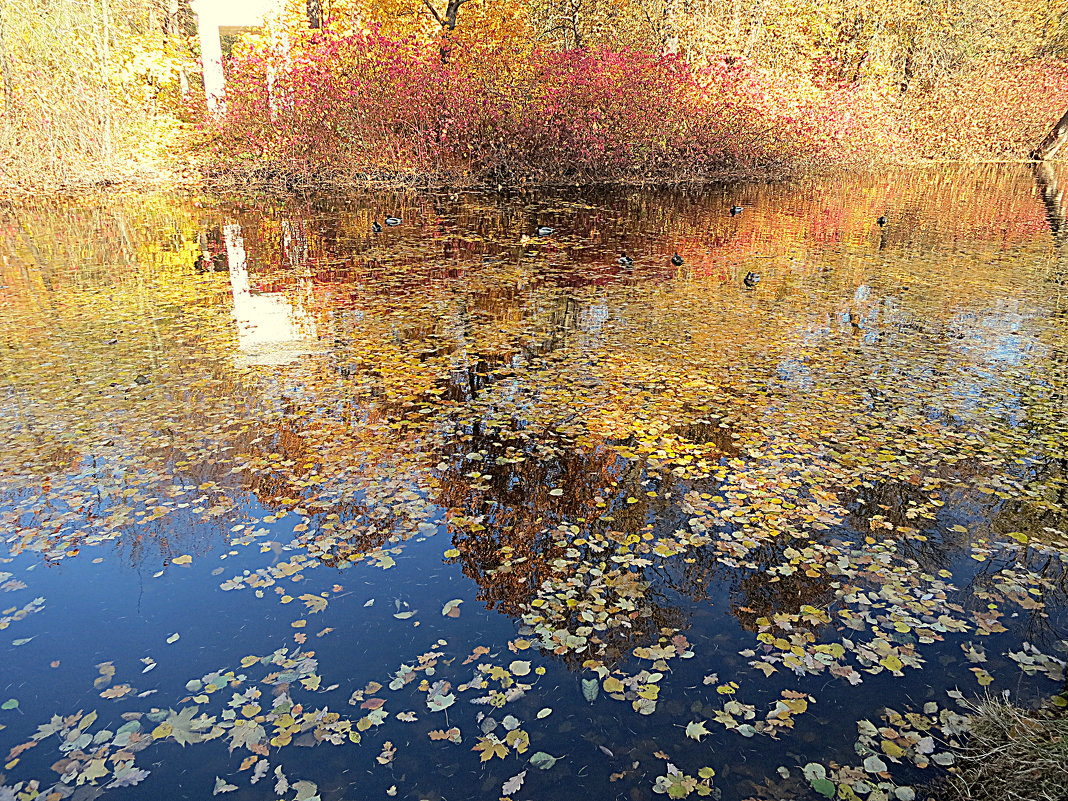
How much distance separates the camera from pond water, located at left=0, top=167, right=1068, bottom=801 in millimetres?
3297

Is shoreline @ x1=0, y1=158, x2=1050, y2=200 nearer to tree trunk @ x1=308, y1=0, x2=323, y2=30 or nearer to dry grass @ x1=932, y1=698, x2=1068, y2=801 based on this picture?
tree trunk @ x1=308, y1=0, x2=323, y2=30

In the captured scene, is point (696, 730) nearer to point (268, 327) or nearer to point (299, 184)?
point (268, 327)

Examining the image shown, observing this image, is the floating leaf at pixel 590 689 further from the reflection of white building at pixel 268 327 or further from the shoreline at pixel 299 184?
the shoreline at pixel 299 184

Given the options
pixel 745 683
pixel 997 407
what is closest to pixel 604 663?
pixel 745 683

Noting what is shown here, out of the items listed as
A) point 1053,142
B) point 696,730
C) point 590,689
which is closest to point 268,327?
point 590,689

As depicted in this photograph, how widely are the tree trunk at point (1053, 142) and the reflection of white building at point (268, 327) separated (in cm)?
3603

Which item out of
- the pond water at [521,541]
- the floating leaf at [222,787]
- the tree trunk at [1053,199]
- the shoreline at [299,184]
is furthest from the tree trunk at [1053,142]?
the floating leaf at [222,787]

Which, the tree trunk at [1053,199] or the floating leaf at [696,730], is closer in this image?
the floating leaf at [696,730]

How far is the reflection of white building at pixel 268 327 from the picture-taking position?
320 inches

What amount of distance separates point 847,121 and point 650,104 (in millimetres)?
11266

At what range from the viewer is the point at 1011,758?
2.99 metres

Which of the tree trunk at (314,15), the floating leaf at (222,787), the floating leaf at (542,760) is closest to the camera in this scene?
the floating leaf at (222,787)

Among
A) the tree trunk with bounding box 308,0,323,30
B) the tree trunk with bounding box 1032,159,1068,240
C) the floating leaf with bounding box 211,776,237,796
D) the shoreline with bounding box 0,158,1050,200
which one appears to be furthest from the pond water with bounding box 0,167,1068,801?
the tree trunk with bounding box 308,0,323,30

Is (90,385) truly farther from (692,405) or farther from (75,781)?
(692,405)
